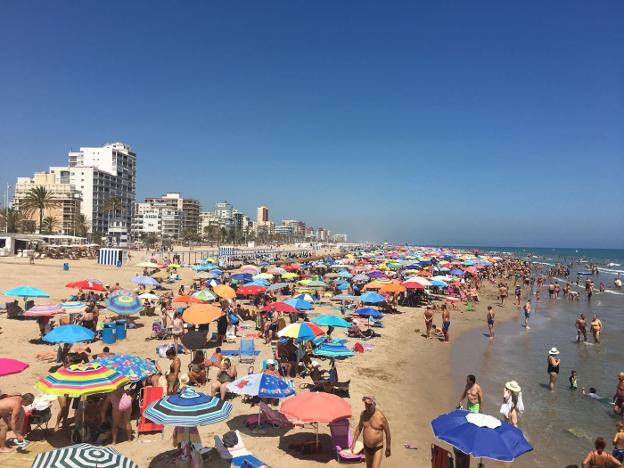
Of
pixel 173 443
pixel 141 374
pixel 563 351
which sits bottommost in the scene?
pixel 563 351

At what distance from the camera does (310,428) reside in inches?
309

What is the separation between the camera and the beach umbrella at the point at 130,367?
6.89 meters

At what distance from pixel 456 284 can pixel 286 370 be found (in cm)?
2198

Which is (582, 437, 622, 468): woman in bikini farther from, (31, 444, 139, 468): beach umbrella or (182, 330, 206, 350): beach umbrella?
(182, 330, 206, 350): beach umbrella

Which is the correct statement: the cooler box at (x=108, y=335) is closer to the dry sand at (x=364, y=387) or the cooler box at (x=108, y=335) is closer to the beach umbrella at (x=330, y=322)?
the dry sand at (x=364, y=387)

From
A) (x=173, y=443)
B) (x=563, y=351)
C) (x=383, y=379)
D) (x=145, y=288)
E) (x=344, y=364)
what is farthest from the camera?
(x=145, y=288)

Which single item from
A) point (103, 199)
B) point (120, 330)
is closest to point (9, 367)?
point (120, 330)

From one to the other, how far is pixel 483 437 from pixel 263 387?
371cm

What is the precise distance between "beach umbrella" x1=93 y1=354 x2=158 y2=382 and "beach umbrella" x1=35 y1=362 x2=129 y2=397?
544 millimetres

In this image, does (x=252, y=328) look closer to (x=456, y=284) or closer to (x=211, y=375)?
(x=211, y=375)

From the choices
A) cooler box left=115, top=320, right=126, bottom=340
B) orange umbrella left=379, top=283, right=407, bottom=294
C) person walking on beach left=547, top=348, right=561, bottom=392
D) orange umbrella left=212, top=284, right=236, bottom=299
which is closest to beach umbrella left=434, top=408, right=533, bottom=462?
person walking on beach left=547, top=348, right=561, bottom=392

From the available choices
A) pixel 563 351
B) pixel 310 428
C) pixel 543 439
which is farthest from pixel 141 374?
pixel 563 351

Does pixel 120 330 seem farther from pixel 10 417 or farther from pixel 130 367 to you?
pixel 10 417

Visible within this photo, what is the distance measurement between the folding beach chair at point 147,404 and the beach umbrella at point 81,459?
2980 mm
